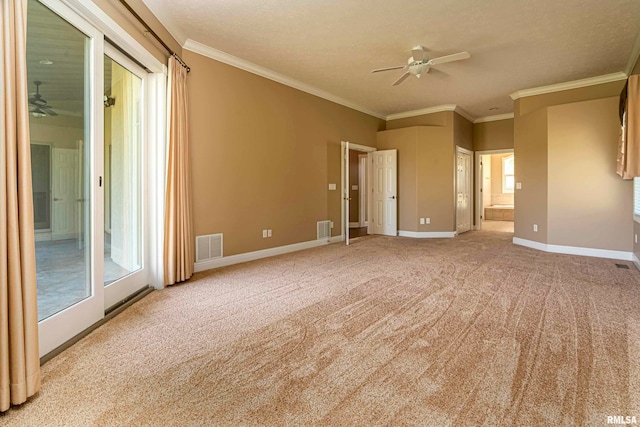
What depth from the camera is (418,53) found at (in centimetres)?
420

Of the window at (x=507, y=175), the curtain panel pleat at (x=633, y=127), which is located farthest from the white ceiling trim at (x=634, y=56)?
the window at (x=507, y=175)

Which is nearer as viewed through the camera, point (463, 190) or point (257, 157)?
point (257, 157)

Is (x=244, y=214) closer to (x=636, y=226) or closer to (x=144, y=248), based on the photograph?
(x=144, y=248)

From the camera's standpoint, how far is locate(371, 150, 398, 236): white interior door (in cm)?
740

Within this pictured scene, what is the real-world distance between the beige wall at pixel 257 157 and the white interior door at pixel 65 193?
63.6 inches

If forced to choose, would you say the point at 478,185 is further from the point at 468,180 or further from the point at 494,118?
the point at 494,118

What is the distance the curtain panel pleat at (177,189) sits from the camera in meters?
3.41

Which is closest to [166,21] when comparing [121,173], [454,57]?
[121,173]

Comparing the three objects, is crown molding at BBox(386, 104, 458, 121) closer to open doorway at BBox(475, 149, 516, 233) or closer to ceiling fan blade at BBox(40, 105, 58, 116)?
open doorway at BBox(475, 149, 516, 233)

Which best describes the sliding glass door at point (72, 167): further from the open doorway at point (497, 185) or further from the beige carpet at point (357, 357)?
the open doorway at point (497, 185)

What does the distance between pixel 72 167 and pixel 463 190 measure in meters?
7.75

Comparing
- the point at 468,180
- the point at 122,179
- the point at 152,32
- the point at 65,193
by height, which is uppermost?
the point at 152,32

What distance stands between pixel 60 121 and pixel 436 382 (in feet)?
10.0

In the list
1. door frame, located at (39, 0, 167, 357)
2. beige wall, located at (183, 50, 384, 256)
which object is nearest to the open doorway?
beige wall, located at (183, 50, 384, 256)
